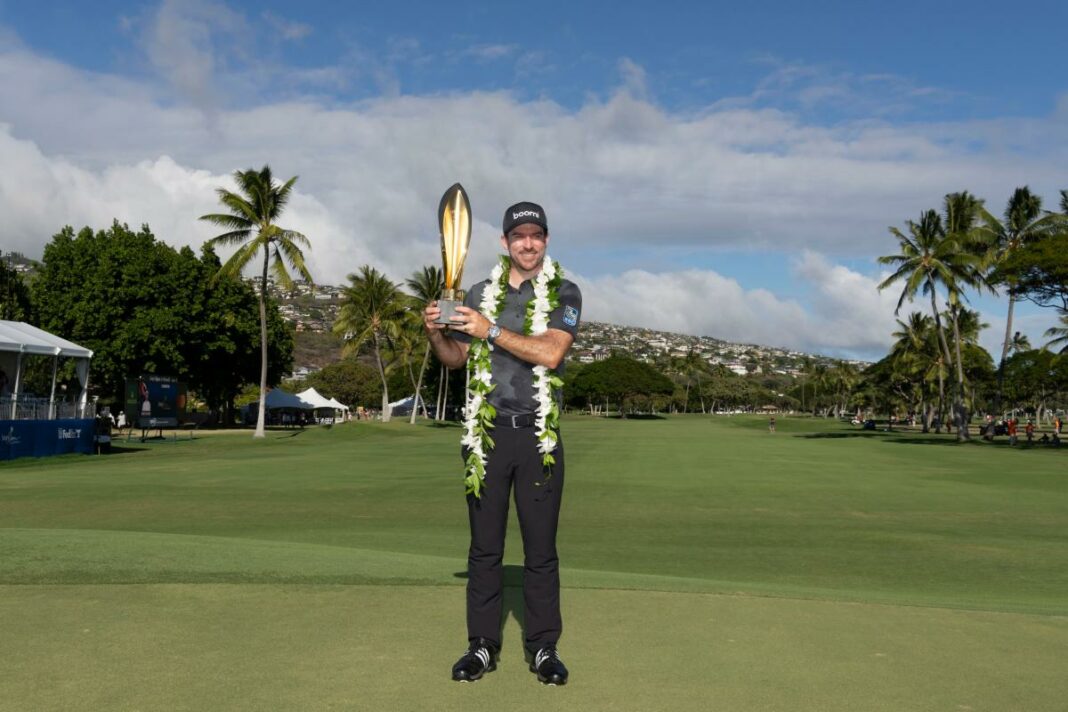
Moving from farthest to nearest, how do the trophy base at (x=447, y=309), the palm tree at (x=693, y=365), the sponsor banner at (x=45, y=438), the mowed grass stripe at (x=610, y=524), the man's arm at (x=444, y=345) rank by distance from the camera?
1. the palm tree at (x=693, y=365)
2. the sponsor banner at (x=45, y=438)
3. the mowed grass stripe at (x=610, y=524)
4. the man's arm at (x=444, y=345)
5. the trophy base at (x=447, y=309)

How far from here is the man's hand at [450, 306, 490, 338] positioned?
4.54 meters

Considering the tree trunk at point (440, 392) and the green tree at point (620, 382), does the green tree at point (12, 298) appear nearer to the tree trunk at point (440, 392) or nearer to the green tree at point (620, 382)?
the tree trunk at point (440, 392)

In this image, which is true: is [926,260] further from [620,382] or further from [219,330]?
[620,382]

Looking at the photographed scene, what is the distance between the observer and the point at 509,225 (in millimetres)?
5188

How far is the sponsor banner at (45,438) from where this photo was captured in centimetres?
2962

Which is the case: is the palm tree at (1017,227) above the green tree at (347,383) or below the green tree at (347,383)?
above

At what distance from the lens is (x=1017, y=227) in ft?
201

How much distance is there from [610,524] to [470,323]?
1252cm

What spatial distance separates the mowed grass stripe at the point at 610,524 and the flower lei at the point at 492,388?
2820 mm

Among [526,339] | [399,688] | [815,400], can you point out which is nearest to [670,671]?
[399,688]

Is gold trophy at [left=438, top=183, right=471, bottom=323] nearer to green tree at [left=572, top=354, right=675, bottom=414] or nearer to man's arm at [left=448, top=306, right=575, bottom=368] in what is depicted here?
man's arm at [left=448, top=306, right=575, bottom=368]

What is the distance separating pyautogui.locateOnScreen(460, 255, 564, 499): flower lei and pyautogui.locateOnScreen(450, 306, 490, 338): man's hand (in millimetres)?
342

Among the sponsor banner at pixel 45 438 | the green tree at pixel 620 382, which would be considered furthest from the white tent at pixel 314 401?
the green tree at pixel 620 382

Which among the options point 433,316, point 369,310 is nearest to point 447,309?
point 433,316
